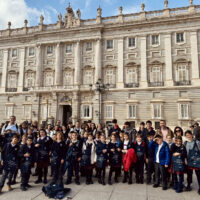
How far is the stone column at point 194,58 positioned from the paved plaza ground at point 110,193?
18.0m

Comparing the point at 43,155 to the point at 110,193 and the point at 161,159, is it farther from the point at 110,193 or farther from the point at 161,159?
the point at 161,159

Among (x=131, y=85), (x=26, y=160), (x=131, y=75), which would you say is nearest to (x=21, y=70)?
(x=131, y=75)

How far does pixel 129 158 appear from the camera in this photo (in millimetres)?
6355

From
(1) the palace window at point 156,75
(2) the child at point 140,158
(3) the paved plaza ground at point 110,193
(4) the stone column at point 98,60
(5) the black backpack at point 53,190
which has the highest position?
(4) the stone column at point 98,60

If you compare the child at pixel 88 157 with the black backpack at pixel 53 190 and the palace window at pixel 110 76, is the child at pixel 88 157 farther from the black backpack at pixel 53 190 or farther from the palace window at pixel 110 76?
the palace window at pixel 110 76

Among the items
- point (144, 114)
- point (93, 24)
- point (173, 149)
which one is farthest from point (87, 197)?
point (93, 24)

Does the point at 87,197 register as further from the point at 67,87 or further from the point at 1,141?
the point at 67,87

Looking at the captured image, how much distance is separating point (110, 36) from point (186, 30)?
31.9ft

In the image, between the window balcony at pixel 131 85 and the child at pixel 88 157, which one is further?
the window balcony at pixel 131 85

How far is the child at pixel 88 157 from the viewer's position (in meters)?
6.37

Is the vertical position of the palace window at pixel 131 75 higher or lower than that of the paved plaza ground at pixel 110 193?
higher

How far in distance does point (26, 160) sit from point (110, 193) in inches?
117

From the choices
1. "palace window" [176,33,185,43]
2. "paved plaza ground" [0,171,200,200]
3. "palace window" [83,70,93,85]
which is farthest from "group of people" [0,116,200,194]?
"palace window" [176,33,185,43]

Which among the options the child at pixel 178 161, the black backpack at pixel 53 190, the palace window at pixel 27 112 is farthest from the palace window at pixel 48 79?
the child at pixel 178 161
